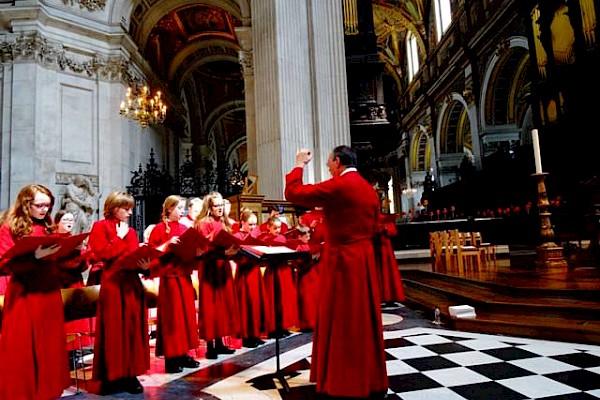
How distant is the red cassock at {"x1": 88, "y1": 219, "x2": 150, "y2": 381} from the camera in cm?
349

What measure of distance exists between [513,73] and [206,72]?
16127 mm

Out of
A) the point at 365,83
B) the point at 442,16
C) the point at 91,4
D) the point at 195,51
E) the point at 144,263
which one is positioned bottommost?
the point at 144,263

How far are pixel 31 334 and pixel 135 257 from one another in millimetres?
843

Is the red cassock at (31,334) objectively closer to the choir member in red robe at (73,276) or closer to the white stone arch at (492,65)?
the choir member in red robe at (73,276)

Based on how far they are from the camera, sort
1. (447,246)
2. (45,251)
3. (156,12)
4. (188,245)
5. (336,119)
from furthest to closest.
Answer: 1. (156,12)
2. (336,119)
3. (447,246)
4. (188,245)
5. (45,251)

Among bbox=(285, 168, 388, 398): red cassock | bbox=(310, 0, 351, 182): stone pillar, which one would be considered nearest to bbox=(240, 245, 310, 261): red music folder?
bbox=(285, 168, 388, 398): red cassock

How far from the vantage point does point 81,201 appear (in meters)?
13.0

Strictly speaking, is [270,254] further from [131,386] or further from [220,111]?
[220,111]

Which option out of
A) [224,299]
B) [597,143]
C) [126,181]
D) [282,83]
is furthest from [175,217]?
[126,181]

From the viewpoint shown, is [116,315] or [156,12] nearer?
[116,315]

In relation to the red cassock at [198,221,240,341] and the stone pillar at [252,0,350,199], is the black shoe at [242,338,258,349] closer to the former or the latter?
the red cassock at [198,221,240,341]

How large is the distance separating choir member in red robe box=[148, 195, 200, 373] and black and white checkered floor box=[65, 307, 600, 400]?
0.52 ft

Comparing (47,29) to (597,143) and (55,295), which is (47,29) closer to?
(55,295)

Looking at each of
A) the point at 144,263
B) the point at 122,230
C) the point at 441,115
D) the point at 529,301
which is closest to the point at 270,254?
the point at 144,263
